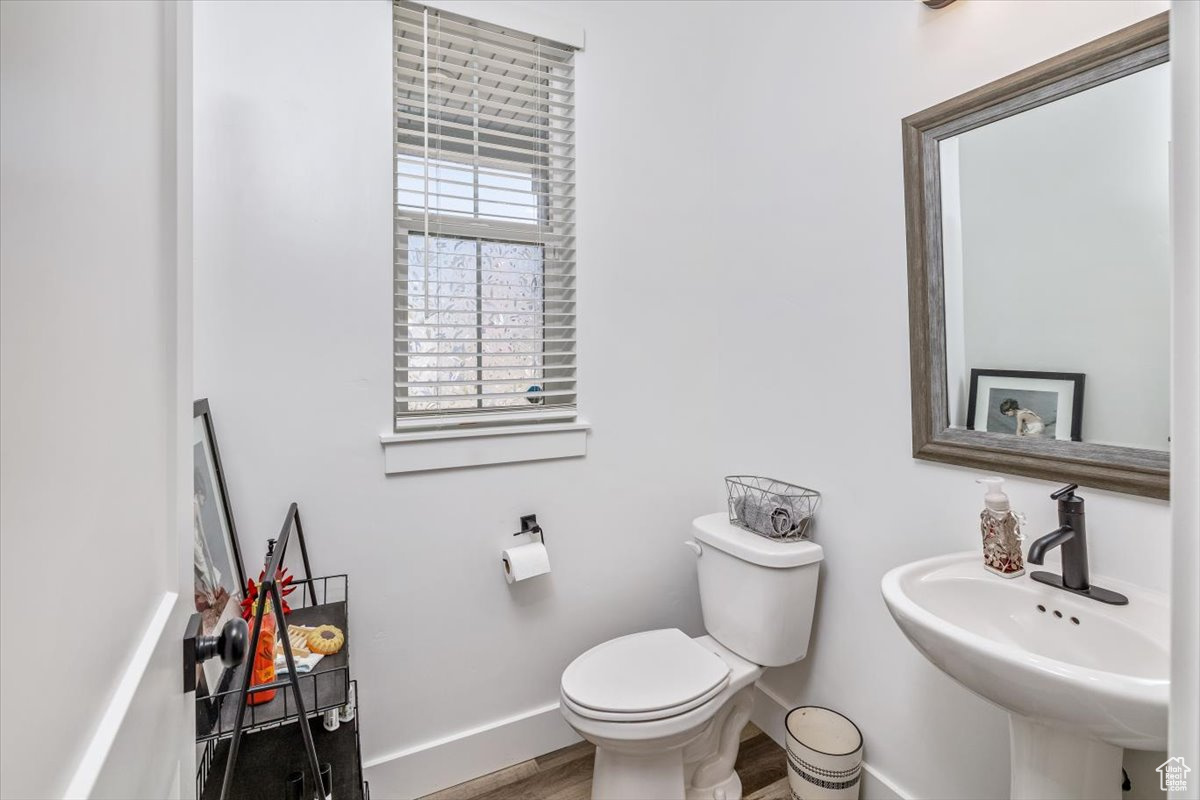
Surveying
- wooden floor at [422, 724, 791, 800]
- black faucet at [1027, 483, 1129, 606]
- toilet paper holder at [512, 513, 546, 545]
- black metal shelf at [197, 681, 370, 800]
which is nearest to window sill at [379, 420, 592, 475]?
toilet paper holder at [512, 513, 546, 545]

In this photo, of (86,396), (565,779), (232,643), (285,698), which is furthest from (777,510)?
(86,396)

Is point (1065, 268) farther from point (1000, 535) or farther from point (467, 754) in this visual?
point (467, 754)

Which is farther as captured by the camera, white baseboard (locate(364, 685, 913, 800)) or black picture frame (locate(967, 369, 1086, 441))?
white baseboard (locate(364, 685, 913, 800))

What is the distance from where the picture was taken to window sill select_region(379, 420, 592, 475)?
1.56 meters

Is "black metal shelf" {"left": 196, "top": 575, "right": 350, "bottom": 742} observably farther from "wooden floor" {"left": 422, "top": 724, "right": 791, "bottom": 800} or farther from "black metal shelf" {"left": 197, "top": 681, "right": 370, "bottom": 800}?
"wooden floor" {"left": 422, "top": 724, "right": 791, "bottom": 800}

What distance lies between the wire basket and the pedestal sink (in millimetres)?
468

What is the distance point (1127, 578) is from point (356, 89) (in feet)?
6.61

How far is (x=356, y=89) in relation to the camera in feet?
4.91

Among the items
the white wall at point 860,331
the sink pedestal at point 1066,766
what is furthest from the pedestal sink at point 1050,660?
the white wall at point 860,331

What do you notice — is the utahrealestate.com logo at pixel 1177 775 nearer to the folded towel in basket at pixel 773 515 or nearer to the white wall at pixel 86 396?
the white wall at pixel 86 396

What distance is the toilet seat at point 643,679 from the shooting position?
1.38 metres

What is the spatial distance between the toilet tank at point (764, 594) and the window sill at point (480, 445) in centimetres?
53

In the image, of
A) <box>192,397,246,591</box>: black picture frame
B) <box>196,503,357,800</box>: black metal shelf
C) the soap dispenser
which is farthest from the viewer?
<box>192,397,246,591</box>: black picture frame

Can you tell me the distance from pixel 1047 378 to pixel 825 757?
3.51ft
